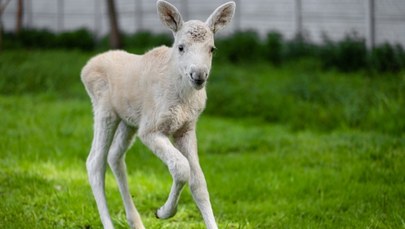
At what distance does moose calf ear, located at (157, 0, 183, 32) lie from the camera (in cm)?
561

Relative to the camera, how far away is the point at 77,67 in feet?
53.7

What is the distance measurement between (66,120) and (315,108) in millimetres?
3700

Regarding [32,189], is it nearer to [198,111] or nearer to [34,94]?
[198,111]

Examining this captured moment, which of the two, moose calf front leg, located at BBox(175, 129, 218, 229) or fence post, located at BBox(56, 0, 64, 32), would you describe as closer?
moose calf front leg, located at BBox(175, 129, 218, 229)

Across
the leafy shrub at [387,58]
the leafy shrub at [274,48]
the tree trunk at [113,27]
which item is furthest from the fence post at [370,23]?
the tree trunk at [113,27]

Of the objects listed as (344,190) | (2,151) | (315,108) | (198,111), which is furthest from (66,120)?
(198,111)

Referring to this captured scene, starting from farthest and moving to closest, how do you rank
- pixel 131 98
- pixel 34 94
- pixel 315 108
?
pixel 34 94 < pixel 315 108 < pixel 131 98

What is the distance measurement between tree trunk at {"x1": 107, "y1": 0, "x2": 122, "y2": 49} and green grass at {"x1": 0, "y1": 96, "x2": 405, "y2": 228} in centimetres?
835

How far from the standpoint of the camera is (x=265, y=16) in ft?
60.7

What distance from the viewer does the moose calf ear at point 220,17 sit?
222 inches

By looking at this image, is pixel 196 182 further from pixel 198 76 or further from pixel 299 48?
pixel 299 48

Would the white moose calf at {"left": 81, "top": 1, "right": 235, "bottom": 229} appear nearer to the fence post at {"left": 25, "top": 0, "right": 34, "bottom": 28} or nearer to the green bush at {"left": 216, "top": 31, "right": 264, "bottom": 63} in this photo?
the green bush at {"left": 216, "top": 31, "right": 264, "bottom": 63}

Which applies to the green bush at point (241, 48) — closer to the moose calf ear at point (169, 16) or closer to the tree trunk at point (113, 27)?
the tree trunk at point (113, 27)

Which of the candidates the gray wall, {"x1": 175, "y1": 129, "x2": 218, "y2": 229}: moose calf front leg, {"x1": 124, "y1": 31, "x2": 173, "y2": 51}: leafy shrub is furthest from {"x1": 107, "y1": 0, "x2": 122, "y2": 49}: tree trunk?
{"x1": 175, "y1": 129, "x2": 218, "y2": 229}: moose calf front leg
